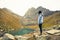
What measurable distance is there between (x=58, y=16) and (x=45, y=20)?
2.30m

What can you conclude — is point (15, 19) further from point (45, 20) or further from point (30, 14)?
point (45, 20)

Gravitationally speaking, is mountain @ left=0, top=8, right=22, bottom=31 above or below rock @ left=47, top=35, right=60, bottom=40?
above

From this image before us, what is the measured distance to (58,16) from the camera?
25844 mm

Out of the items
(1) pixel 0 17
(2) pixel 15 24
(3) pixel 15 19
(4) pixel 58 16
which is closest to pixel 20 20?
(3) pixel 15 19

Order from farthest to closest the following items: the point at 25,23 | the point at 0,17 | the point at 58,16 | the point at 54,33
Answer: the point at 25,23 < the point at 0,17 < the point at 58,16 < the point at 54,33

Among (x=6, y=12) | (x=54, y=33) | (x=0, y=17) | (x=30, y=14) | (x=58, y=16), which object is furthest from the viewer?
(x=30, y=14)

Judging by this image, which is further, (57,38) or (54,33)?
(54,33)

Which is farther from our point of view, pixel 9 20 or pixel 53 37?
pixel 9 20

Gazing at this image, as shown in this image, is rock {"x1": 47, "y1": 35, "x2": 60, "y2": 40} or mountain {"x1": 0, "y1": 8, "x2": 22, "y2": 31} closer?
rock {"x1": 47, "y1": 35, "x2": 60, "y2": 40}

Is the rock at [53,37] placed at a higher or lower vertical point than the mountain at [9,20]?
lower

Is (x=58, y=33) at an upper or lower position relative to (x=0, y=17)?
lower

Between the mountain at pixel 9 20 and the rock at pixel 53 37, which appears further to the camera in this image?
the mountain at pixel 9 20

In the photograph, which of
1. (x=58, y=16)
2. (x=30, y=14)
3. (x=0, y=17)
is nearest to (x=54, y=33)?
(x=58, y=16)

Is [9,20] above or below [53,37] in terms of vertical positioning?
above
